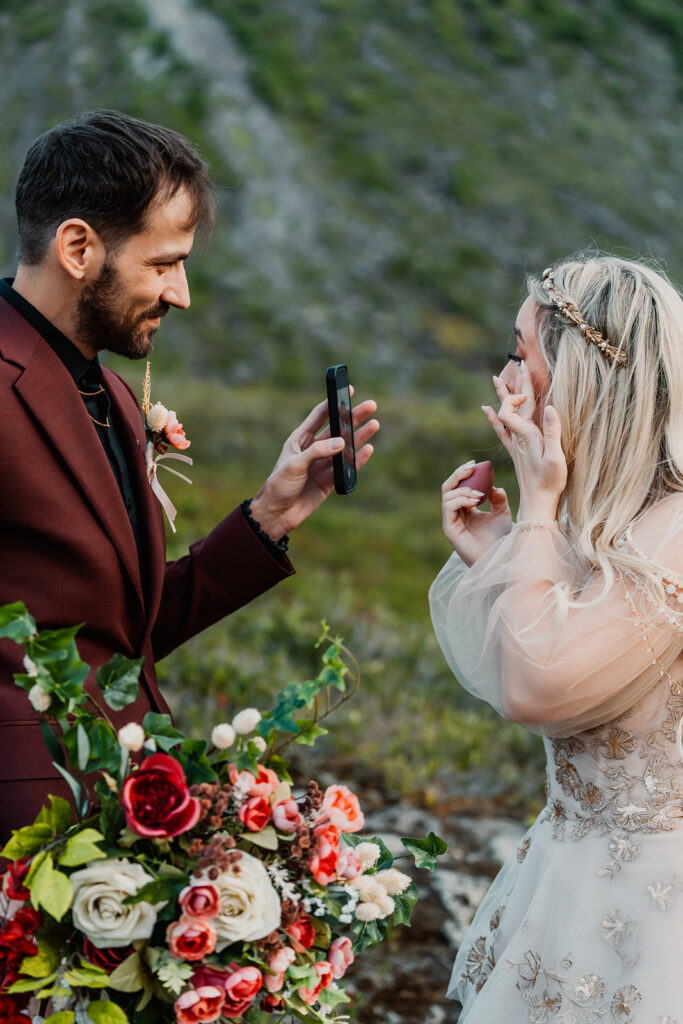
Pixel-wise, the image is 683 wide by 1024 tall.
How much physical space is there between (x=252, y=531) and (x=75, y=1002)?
4.70ft

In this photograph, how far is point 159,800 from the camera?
1718mm

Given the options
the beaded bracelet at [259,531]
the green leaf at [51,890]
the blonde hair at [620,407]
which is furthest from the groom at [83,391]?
the blonde hair at [620,407]

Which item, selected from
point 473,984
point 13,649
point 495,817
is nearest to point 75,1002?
point 13,649

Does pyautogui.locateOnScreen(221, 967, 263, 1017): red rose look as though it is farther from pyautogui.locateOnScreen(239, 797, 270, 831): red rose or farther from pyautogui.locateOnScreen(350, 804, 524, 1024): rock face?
pyautogui.locateOnScreen(350, 804, 524, 1024): rock face

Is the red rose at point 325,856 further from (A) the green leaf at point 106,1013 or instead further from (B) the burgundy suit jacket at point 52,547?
(B) the burgundy suit jacket at point 52,547

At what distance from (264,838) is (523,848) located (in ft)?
4.02

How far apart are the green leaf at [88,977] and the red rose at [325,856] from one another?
370mm

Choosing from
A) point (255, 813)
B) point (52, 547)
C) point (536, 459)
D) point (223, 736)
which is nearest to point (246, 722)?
point (223, 736)

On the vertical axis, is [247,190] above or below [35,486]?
below

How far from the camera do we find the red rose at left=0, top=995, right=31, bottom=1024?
186 centimetres

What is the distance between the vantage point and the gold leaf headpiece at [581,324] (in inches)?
103

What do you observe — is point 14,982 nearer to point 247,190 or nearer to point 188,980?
point 188,980

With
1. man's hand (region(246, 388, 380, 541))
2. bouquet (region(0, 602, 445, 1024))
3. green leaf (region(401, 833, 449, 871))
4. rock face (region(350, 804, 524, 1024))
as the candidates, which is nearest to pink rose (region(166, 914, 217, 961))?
bouquet (region(0, 602, 445, 1024))

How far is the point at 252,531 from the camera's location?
299cm
